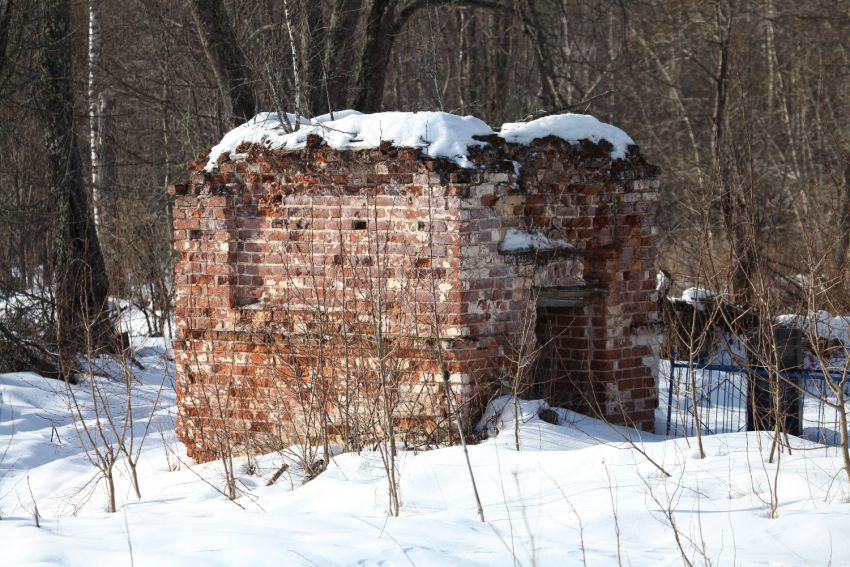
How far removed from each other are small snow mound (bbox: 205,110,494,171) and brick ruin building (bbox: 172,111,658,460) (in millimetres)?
55

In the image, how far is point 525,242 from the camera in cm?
602

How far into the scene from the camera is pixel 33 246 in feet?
39.1

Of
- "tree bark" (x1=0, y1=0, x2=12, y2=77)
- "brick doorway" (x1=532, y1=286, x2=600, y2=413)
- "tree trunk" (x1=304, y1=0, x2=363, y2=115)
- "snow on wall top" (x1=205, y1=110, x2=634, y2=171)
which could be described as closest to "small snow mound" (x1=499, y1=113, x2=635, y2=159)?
"snow on wall top" (x1=205, y1=110, x2=634, y2=171)

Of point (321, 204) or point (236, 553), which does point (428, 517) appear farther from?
point (321, 204)

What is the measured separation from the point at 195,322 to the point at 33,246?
6.22 metres

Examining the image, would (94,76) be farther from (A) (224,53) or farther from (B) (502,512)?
(B) (502,512)

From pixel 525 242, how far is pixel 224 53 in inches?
226

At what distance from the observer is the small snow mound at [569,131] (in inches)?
242

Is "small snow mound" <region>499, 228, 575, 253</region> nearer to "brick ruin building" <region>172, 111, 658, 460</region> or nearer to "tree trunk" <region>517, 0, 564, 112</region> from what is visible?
"brick ruin building" <region>172, 111, 658, 460</region>

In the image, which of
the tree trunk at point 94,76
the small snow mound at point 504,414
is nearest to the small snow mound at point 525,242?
the small snow mound at point 504,414

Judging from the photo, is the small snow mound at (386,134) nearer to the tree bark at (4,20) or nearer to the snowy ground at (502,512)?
the snowy ground at (502,512)

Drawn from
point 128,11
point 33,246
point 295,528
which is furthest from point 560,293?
point 128,11

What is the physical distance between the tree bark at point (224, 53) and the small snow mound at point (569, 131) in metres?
4.86

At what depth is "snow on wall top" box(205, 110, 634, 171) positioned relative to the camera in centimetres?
593
